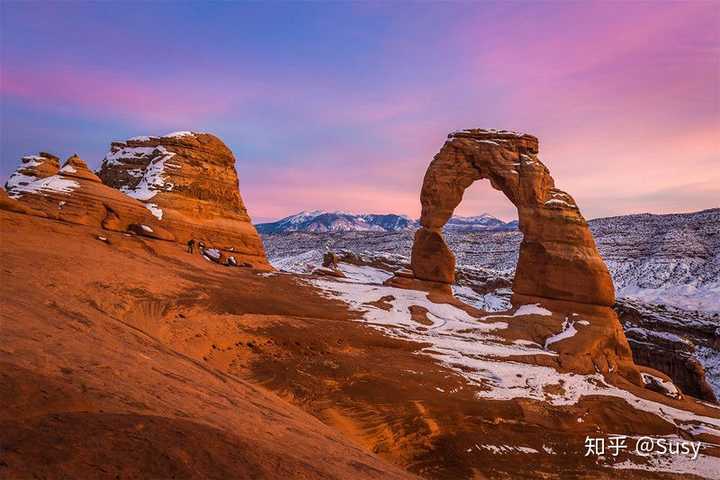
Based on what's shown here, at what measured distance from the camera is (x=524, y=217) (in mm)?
23328

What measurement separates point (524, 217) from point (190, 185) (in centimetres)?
2468

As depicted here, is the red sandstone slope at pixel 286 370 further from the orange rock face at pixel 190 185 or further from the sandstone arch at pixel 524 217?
the orange rock face at pixel 190 185

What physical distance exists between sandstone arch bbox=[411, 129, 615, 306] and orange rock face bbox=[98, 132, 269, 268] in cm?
1480

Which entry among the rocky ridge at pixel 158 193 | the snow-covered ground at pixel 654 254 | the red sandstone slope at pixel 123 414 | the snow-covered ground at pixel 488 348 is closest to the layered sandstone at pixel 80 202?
the rocky ridge at pixel 158 193

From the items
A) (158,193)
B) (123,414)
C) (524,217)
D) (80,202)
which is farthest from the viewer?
(158,193)

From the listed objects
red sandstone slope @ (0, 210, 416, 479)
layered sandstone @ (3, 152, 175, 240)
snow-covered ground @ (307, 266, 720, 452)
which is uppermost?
layered sandstone @ (3, 152, 175, 240)

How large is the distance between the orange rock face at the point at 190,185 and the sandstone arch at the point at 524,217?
48.6 ft

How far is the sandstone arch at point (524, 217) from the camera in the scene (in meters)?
20.8

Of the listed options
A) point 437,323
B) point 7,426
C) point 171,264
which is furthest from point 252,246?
point 7,426

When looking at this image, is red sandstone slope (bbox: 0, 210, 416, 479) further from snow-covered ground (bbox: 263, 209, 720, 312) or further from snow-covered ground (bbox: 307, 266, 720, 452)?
snow-covered ground (bbox: 263, 209, 720, 312)

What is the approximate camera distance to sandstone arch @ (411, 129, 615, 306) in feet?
68.1

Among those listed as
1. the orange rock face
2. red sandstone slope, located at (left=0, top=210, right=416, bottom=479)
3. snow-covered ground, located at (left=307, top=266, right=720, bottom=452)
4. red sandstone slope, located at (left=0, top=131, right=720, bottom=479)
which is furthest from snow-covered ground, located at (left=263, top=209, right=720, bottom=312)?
red sandstone slope, located at (left=0, top=210, right=416, bottom=479)

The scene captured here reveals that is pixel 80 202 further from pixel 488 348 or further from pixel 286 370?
pixel 488 348

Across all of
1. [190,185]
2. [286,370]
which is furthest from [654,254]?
[286,370]
